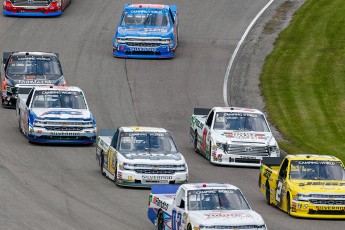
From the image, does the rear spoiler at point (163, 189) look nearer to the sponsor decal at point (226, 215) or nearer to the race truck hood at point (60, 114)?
the sponsor decal at point (226, 215)

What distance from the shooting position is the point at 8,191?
28688 mm

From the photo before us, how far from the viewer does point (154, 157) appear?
30250 millimetres

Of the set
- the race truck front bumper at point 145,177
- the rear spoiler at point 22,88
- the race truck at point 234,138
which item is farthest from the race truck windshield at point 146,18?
the race truck front bumper at point 145,177

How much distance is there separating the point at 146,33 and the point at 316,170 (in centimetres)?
2114

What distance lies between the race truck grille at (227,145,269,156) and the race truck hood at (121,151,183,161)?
3.87 m

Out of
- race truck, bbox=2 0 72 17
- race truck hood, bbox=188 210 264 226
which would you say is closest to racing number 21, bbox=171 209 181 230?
race truck hood, bbox=188 210 264 226

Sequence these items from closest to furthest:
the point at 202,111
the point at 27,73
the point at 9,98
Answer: the point at 202,111
the point at 9,98
the point at 27,73

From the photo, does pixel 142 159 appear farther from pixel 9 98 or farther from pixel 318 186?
pixel 9 98

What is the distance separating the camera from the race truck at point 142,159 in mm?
29891

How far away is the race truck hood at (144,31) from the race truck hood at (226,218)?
2540 cm

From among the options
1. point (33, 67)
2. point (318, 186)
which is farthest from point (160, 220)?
point (33, 67)

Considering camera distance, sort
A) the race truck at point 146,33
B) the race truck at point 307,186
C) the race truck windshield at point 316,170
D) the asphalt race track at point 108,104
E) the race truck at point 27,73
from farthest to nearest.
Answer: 1. the race truck at point 146,33
2. the race truck at point 27,73
3. the race truck windshield at point 316,170
4. the race truck at point 307,186
5. the asphalt race track at point 108,104

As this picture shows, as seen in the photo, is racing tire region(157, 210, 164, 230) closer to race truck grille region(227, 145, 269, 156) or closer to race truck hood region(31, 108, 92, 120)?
race truck grille region(227, 145, 269, 156)

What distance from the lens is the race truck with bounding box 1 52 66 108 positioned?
41375 mm
